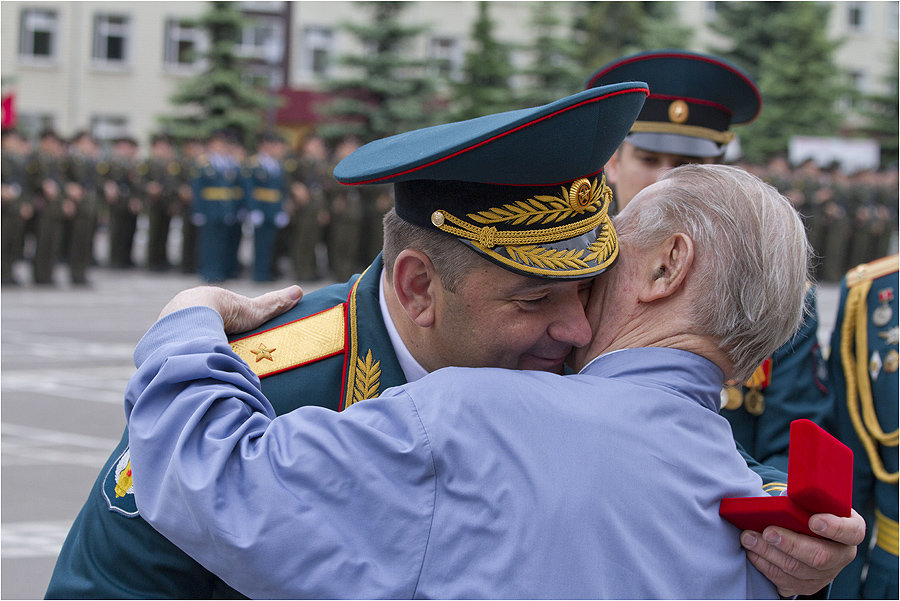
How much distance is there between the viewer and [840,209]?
20.7 meters

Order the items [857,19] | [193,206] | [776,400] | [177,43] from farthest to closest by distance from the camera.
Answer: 1. [857,19]
2. [177,43]
3. [193,206]
4. [776,400]

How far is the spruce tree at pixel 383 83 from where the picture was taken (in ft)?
73.4

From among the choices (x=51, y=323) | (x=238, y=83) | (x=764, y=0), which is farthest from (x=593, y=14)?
(x=51, y=323)

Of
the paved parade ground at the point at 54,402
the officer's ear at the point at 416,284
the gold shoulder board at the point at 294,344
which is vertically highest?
the officer's ear at the point at 416,284

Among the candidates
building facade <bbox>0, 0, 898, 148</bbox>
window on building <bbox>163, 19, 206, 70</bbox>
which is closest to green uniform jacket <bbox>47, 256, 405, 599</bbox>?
building facade <bbox>0, 0, 898, 148</bbox>

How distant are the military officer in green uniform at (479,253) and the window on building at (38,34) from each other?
29714mm

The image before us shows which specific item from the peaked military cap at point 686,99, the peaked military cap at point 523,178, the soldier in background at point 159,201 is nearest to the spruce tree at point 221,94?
the soldier in background at point 159,201

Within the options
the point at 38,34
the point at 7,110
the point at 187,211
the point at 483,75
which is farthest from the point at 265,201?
the point at 38,34

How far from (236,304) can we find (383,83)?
69.1 feet

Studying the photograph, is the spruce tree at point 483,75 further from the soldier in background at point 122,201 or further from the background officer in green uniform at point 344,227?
the soldier in background at point 122,201

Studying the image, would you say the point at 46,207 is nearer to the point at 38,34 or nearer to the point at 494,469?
the point at 494,469

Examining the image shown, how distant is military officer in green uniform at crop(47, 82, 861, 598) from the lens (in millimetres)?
1643

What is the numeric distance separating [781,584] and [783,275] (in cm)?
47

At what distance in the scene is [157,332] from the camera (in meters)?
1.80
